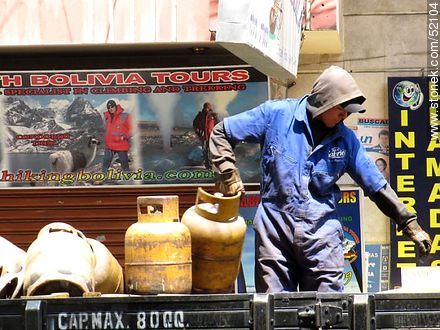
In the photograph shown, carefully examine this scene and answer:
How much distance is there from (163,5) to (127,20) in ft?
1.29

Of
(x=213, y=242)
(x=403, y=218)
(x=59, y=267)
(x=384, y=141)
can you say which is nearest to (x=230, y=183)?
(x=213, y=242)

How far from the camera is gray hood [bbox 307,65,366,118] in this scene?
5.61 metres

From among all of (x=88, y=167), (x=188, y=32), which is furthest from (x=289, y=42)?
(x=88, y=167)

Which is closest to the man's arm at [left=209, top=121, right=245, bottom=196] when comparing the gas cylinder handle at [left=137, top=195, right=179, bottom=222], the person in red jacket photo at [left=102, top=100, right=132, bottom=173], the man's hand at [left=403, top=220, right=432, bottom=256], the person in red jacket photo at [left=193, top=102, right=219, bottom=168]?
the gas cylinder handle at [left=137, top=195, right=179, bottom=222]

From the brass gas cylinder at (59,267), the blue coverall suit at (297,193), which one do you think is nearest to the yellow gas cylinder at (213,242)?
the blue coverall suit at (297,193)

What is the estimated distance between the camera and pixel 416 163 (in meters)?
12.6

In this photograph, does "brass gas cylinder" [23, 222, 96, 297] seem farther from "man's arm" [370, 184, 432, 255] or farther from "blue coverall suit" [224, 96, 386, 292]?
"man's arm" [370, 184, 432, 255]

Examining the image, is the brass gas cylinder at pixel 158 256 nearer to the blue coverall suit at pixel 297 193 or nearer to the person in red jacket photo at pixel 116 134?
the blue coverall suit at pixel 297 193

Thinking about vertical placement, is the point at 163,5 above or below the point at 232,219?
above

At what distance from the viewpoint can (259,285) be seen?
5730 mm

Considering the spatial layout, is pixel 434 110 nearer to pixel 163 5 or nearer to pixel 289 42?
pixel 289 42

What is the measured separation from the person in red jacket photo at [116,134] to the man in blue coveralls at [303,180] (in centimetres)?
499

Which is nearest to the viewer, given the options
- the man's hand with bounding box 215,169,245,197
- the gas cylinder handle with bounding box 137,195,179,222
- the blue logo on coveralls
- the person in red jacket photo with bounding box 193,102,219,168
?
the gas cylinder handle with bounding box 137,195,179,222

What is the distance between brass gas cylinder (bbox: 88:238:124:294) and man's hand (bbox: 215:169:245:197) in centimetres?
73
